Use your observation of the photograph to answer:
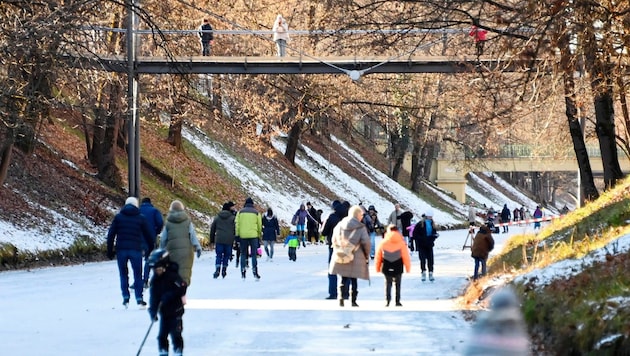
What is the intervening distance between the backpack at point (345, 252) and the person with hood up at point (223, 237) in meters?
6.30

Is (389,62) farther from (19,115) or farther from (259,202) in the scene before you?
(259,202)

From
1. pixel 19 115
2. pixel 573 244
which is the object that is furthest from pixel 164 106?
pixel 573 244

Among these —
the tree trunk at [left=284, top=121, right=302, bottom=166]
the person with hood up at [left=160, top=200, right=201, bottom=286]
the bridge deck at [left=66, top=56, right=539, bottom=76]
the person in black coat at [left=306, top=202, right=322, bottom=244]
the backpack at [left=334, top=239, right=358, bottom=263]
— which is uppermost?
the bridge deck at [left=66, top=56, right=539, bottom=76]

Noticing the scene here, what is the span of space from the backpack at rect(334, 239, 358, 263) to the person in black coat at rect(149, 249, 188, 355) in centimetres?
672

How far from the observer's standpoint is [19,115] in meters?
26.8

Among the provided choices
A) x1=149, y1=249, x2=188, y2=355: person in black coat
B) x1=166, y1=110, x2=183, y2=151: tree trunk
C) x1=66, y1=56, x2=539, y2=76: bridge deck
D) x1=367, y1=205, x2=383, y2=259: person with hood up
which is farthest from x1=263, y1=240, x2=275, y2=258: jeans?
x1=149, y1=249, x2=188, y2=355: person in black coat

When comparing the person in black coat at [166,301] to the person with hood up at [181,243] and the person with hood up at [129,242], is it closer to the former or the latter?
the person with hood up at [181,243]

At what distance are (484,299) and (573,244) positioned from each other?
2559 mm

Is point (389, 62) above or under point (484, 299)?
above

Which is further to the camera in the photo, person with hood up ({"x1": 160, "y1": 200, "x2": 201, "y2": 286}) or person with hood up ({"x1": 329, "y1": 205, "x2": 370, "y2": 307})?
person with hood up ({"x1": 329, "y1": 205, "x2": 370, "y2": 307})

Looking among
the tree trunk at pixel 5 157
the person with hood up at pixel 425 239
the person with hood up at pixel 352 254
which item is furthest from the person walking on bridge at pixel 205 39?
the person with hood up at pixel 352 254

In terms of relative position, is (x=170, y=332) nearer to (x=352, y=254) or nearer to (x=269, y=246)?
(x=352, y=254)

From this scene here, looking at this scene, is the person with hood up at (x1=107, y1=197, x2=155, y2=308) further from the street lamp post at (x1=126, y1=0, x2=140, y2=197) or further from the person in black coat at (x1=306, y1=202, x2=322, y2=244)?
the person in black coat at (x1=306, y1=202, x2=322, y2=244)

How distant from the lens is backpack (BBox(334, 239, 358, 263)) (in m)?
18.5
